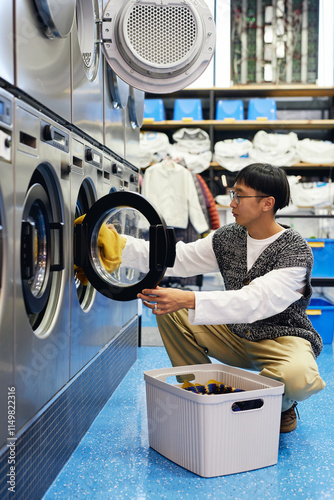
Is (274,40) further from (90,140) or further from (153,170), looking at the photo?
(90,140)

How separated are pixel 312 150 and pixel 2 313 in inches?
189

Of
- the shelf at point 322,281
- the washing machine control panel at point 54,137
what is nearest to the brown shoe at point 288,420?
the washing machine control panel at point 54,137

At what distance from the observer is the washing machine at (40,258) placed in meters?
1.25

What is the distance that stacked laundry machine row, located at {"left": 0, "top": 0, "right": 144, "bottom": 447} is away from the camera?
3.88 ft

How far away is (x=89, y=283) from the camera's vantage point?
2.08 meters

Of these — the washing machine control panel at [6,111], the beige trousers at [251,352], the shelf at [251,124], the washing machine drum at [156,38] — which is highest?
the shelf at [251,124]

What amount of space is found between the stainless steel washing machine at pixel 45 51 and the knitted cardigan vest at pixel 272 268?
87 cm

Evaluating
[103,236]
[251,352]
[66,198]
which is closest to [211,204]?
[251,352]

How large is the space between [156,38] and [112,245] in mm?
791

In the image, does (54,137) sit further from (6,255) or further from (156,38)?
(156,38)

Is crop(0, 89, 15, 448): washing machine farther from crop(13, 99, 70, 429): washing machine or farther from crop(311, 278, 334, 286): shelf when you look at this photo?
crop(311, 278, 334, 286): shelf

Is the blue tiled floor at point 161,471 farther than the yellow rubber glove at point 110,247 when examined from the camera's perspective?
No

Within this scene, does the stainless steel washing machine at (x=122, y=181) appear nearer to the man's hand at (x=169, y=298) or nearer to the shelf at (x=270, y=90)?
the man's hand at (x=169, y=298)

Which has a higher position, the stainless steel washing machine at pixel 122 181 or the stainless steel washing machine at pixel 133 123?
the stainless steel washing machine at pixel 133 123
